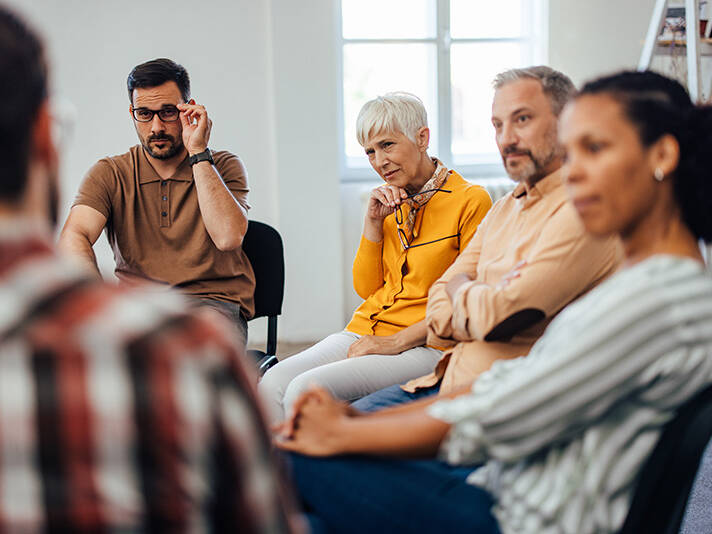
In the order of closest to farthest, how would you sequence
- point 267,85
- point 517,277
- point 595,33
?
point 517,277, point 267,85, point 595,33

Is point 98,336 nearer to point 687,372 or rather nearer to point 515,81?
point 687,372

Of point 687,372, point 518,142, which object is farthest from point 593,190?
point 518,142

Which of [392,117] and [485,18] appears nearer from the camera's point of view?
[392,117]

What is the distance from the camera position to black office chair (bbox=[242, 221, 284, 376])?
2.38 meters

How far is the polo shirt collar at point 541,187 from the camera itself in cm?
152

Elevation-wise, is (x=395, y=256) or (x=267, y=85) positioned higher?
(x=267, y=85)

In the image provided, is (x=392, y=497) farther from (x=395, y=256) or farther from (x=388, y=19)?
(x=388, y=19)

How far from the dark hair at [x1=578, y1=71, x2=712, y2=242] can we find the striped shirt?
A: 0.11m

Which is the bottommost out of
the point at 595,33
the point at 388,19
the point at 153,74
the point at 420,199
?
the point at 420,199

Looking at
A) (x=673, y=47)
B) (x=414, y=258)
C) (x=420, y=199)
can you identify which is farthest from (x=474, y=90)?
(x=414, y=258)

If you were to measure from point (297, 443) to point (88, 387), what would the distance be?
2.23 ft

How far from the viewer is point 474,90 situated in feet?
15.9

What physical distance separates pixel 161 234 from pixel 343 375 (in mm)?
884

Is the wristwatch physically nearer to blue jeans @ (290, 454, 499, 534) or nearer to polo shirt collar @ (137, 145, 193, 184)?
polo shirt collar @ (137, 145, 193, 184)
